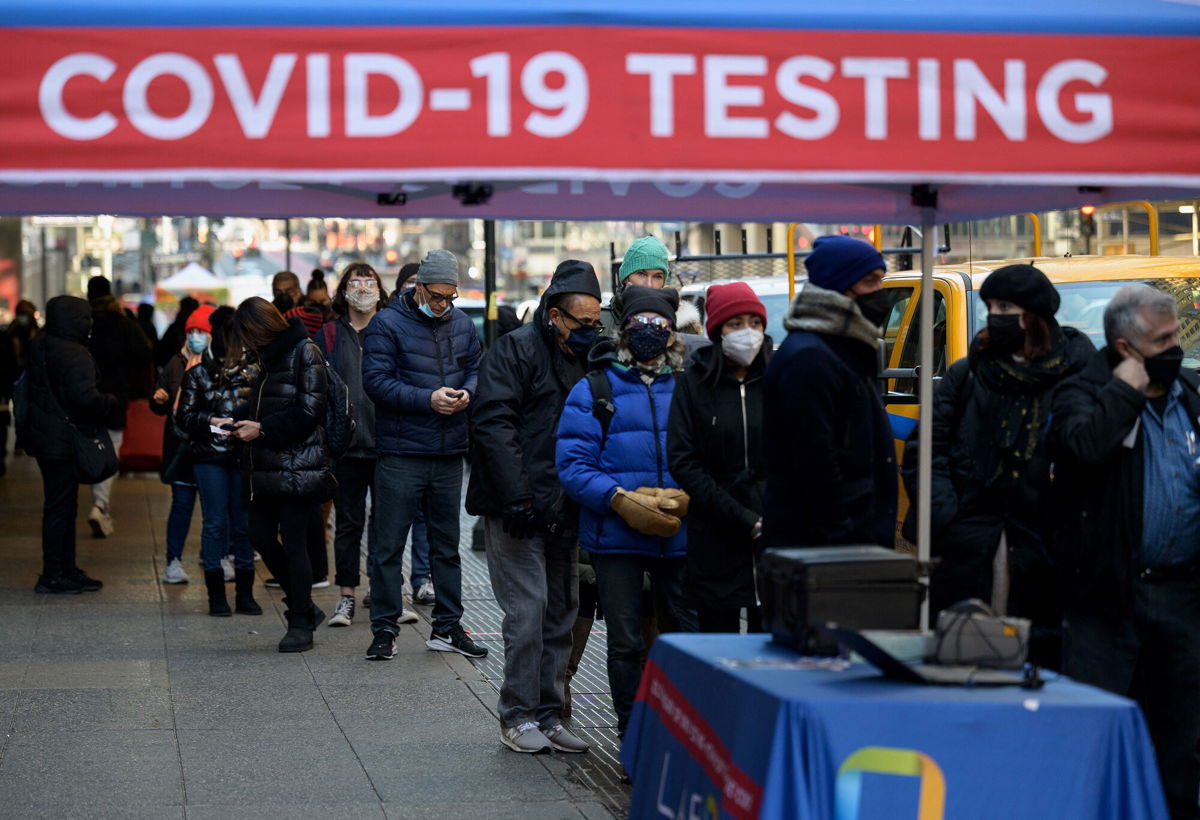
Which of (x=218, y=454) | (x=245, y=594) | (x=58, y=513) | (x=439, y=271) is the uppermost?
(x=439, y=271)

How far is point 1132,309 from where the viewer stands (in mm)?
5051

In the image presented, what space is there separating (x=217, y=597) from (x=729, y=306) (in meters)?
5.14

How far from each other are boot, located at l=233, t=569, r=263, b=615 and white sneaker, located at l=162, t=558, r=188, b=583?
1.25 metres

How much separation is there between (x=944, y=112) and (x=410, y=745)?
409 cm

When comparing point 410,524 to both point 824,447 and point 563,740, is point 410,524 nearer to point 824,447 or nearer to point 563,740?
point 563,740

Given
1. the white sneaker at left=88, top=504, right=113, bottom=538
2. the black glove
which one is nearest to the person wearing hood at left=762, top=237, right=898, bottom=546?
the black glove

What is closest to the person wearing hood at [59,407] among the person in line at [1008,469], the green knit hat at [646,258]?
the green knit hat at [646,258]

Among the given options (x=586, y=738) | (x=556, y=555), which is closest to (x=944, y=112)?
(x=556, y=555)

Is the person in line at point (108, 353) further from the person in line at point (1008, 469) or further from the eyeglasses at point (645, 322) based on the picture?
the person in line at point (1008, 469)

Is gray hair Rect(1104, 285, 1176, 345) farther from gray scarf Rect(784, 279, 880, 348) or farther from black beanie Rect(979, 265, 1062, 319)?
gray scarf Rect(784, 279, 880, 348)

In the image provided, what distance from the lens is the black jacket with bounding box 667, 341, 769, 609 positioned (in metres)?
6.10

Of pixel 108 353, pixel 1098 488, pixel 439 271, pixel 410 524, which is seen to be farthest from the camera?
pixel 108 353

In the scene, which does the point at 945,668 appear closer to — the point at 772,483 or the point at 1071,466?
the point at 772,483

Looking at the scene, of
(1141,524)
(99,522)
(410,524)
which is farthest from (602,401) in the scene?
(99,522)
